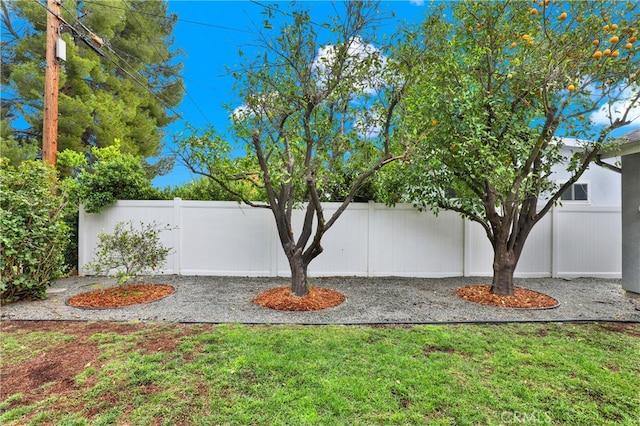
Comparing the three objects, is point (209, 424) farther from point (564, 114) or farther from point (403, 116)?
point (564, 114)

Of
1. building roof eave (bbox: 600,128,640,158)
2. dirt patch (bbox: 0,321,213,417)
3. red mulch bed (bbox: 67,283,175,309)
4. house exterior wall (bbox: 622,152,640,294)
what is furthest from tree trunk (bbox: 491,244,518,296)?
red mulch bed (bbox: 67,283,175,309)

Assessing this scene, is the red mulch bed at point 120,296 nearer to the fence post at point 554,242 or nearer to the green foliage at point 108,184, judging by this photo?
the green foliage at point 108,184

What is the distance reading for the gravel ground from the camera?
409cm

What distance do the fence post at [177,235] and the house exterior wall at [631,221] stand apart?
8631 millimetres

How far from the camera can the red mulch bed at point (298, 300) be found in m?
4.48

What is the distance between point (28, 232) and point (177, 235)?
8.04ft

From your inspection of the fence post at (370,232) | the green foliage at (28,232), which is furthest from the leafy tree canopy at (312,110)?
the green foliage at (28,232)

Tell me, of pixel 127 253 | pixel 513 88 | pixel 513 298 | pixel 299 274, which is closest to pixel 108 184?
pixel 127 253

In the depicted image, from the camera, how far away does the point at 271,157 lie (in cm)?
532

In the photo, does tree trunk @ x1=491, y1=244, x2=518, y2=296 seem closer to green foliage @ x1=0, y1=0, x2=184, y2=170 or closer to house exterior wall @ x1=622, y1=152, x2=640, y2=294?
house exterior wall @ x1=622, y1=152, x2=640, y2=294

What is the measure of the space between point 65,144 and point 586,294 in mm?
14409

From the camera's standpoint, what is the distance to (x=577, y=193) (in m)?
9.68

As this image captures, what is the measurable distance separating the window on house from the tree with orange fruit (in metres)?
5.45

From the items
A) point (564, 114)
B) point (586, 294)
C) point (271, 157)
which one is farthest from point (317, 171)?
point (586, 294)
